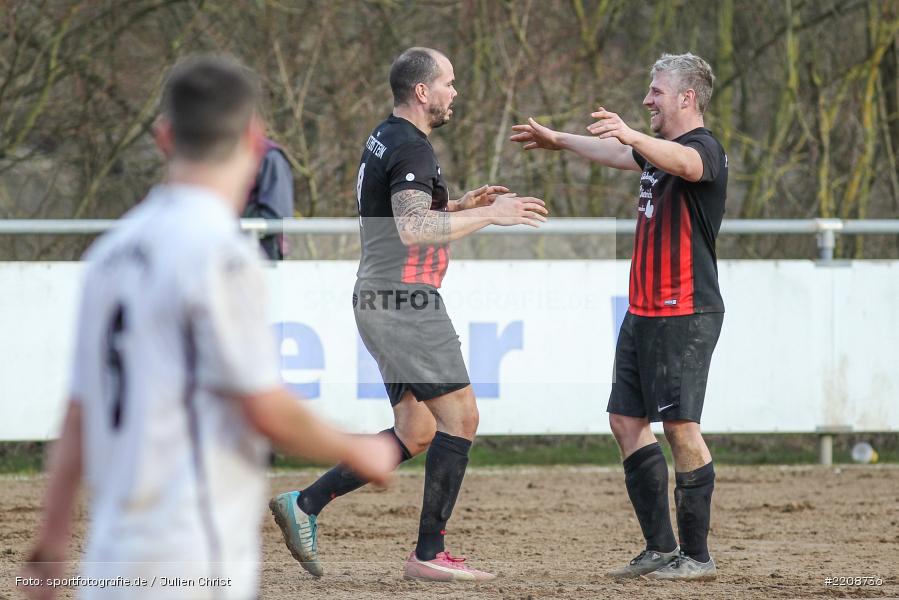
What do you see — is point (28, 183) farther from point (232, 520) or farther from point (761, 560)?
point (232, 520)

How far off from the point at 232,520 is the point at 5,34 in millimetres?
10237

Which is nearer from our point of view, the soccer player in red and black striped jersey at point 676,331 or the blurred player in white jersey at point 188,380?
the blurred player in white jersey at point 188,380

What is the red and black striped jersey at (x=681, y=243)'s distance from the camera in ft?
18.7

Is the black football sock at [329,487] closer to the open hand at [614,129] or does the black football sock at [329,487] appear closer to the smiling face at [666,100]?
the open hand at [614,129]

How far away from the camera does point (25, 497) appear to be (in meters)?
8.27

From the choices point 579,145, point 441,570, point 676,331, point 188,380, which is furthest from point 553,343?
point 188,380

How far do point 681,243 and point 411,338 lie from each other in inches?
51.6

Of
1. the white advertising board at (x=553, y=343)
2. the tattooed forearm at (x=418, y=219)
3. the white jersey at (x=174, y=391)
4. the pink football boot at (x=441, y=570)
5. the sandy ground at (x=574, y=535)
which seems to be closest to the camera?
the white jersey at (x=174, y=391)

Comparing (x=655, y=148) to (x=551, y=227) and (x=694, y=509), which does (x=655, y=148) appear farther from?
(x=551, y=227)

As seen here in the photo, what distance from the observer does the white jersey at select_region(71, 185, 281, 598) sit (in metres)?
2.30

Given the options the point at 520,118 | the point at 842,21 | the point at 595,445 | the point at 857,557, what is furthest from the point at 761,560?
the point at 842,21

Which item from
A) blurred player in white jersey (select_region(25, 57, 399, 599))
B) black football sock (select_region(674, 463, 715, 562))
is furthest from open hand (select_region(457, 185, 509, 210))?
blurred player in white jersey (select_region(25, 57, 399, 599))

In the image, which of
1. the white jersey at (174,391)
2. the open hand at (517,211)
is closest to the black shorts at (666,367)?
the open hand at (517,211)

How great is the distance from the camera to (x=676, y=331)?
5.70 m
